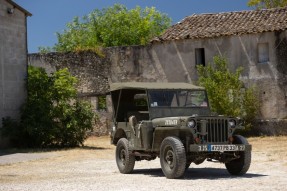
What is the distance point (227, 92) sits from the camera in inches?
1110

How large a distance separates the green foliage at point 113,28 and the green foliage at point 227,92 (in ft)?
62.0

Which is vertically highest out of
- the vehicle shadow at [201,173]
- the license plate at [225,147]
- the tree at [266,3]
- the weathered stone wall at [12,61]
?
the tree at [266,3]

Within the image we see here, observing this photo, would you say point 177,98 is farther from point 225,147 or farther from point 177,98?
point 225,147

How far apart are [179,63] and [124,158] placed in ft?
56.2

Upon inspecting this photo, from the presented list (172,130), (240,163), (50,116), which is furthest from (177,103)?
(50,116)

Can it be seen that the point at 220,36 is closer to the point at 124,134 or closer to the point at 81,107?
the point at 81,107

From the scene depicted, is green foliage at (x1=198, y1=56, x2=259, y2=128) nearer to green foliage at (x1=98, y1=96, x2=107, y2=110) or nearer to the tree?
green foliage at (x1=98, y1=96, x2=107, y2=110)

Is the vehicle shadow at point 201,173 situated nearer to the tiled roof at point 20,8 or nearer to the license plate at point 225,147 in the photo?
the license plate at point 225,147

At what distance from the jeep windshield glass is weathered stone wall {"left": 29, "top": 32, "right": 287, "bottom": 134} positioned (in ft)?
49.2

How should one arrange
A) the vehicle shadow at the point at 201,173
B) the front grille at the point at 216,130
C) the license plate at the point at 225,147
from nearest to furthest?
the license plate at the point at 225,147
the front grille at the point at 216,130
the vehicle shadow at the point at 201,173

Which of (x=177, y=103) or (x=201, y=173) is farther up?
(x=177, y=103)

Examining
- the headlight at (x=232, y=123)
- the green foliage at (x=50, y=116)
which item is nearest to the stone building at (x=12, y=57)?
the green foliage at (x=50, y=116)

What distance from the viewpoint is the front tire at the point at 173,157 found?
38.7 feet

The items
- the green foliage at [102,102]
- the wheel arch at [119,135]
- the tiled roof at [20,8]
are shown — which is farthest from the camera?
the green foliage at [102,102]
